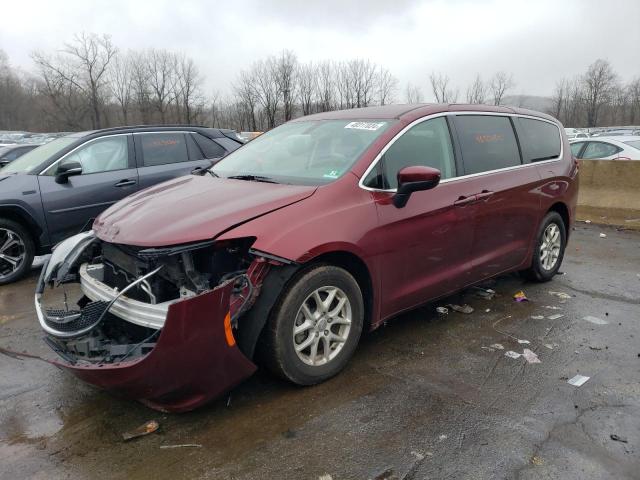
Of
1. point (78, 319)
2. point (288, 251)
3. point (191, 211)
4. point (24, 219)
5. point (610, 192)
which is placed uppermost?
point (191, 211)

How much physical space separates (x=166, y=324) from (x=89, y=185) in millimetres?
4496

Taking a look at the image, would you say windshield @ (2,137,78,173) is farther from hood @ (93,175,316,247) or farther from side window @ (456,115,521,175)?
side window @ (456,115,521,175)

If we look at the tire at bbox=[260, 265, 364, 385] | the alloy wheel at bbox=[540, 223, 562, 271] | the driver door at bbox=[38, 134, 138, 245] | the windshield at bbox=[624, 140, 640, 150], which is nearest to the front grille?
the tire at bbox=[260, 265, 364, 385]

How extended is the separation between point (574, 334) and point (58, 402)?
13.1 ft

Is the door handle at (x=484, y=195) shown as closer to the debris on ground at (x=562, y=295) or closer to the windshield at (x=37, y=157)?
the debris on ground at (x=562, y=295)

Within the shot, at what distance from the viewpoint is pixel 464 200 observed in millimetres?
4121

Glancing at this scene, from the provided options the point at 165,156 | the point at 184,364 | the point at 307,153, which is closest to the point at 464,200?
the point at 307,153

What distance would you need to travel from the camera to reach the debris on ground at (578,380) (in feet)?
11.2

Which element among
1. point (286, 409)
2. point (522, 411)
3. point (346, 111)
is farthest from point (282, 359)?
point (346, 111)

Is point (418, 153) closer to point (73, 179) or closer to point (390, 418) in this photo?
point (390, 418)

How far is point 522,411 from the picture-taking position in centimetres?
307

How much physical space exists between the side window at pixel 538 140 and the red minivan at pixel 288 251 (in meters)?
0.40

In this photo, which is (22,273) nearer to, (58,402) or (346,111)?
(58,402)

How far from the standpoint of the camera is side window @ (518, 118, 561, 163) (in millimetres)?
5109
